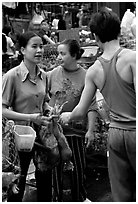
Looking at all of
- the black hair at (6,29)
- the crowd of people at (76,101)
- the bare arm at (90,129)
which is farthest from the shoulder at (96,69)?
the black hair at (6,29)

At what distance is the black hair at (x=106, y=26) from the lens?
240 cm

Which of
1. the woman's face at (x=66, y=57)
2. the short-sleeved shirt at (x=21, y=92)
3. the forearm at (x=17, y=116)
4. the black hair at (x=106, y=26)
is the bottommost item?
the forearm at (x=17, y=116)

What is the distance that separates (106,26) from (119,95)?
47 cm

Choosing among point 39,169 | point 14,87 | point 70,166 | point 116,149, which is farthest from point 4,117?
point 116,149

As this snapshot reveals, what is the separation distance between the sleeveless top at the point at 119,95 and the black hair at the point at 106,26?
0.44 feet

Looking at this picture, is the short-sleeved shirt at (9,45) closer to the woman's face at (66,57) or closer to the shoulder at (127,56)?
the woman's face at (66,57)

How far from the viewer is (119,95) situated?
2.33m

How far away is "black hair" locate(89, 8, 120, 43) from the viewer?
240 cm

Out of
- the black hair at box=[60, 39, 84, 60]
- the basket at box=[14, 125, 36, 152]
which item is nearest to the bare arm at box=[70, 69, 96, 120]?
the basket at box=[14, 125, 36, 152]

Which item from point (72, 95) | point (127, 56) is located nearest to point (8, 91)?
point (72, 95)

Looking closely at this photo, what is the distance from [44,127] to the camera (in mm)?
3082

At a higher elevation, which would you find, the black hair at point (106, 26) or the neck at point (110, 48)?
the black hair at point (106, 26)

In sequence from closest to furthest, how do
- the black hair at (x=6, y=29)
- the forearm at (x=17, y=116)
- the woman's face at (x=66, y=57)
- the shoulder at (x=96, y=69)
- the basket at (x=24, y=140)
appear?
the shoulder at (x=96, y=69) < the basket at (x=24, y=140) < the forearm at (x=17, y=116) < the woman's face at (x=66, y=57) < the black hair at (x=6, y=29)

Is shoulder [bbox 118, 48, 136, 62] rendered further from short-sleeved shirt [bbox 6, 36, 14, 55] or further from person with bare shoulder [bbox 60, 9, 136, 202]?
short-sleeved shirt [bbox 6, 36, 14, 55]
